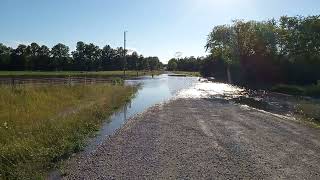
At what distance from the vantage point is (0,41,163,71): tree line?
467 feet

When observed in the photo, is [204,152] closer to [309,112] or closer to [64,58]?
[309,112]

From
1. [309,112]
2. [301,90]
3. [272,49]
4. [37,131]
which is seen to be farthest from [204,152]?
[272,49]

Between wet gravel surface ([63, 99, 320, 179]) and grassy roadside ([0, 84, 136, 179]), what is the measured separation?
37.2 inches

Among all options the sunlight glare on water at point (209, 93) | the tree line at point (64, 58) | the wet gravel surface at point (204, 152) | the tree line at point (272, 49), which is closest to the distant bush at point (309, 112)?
the wet gravel surface at point (204, 152)

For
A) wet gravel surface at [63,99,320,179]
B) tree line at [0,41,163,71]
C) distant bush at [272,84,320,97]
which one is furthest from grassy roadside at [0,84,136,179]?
tree line at [0,41,163,71]

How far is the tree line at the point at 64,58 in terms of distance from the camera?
142250 mm

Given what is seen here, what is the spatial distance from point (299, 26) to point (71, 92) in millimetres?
43500

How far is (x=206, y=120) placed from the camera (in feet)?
77.9

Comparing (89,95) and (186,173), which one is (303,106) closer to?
(89,95)

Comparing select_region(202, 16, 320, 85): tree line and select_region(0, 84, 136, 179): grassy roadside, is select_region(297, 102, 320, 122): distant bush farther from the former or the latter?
select_region(202, 16, 320, 85): tree line

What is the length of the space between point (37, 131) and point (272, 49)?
61347 millimetres

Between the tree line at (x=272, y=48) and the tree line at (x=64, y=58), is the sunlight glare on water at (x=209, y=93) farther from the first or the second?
the tree line at (x=64, y=58)

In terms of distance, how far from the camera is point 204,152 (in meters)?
14.7

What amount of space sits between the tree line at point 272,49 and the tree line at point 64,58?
48604 mm
